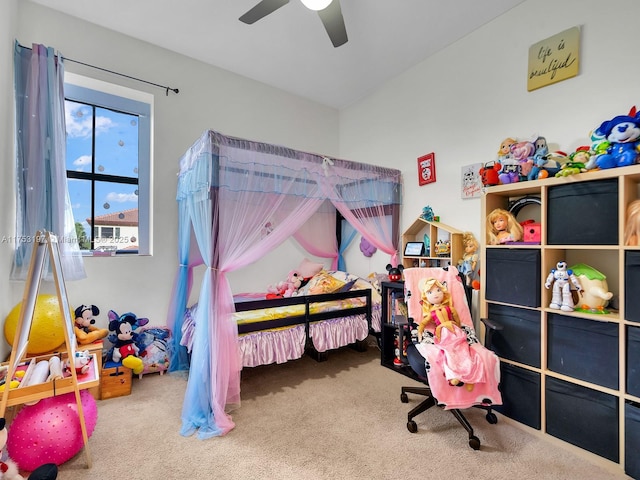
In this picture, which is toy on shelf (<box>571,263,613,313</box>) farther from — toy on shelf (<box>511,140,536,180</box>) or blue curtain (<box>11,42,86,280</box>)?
blue curtain (<box>11,42,86,280</box>)

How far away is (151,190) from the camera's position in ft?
11.0

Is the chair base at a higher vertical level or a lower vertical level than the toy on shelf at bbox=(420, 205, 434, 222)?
lower

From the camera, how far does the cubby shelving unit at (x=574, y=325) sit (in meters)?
1.78

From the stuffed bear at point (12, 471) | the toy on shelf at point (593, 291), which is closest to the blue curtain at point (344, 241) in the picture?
the toy on shelf at point (593, 291)

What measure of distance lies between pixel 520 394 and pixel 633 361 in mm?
740

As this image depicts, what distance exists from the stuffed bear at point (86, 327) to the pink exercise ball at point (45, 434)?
95cm

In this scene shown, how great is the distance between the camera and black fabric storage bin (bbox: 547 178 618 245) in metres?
1.87

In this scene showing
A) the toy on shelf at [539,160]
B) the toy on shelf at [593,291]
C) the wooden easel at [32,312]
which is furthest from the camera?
the toy on shelf at [539,160]

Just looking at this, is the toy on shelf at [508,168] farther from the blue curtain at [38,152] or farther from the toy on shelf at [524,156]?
the blue curtain at [38,152]

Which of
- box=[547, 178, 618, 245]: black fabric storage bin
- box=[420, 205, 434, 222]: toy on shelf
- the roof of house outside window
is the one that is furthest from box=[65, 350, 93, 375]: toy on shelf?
box=[547, 178, 618, 245]: black fabric storage bin

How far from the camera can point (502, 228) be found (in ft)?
8.02

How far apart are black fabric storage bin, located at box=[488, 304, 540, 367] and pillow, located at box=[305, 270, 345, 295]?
158cm

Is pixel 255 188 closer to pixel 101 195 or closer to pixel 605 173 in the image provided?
pixel 101 195

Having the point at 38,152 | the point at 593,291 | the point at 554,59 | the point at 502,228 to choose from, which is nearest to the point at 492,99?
the point at 554,59
